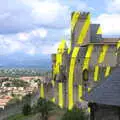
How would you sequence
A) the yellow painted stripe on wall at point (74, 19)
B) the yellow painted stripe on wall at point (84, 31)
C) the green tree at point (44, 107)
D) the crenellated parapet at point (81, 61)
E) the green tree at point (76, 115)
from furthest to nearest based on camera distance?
the yellow painted stripe on wall at point (84, 31), the yellow painted stripe on wall at point (74, 19), the green tree at point (44, 107), the crenellated parapet at point (81, 61), the green tree at point (76, 115)

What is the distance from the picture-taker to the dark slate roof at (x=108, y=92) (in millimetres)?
10695

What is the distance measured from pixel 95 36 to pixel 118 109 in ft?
101

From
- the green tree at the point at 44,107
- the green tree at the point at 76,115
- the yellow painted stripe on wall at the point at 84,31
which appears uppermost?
the yellow painted stripe on wall at the point at 84,31

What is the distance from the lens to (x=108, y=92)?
1092 cm

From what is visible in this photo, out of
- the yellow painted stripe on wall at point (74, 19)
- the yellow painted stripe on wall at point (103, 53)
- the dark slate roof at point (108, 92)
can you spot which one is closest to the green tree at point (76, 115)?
the yellow painted stripe on wall at point (103, 53)

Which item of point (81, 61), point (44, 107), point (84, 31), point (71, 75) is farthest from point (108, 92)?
point (84, 31)

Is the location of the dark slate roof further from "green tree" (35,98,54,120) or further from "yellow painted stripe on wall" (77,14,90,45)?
"yellow painted stripe on wall" (77,14,90,45)

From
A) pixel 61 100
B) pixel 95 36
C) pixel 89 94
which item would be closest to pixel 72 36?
pixel 95 36

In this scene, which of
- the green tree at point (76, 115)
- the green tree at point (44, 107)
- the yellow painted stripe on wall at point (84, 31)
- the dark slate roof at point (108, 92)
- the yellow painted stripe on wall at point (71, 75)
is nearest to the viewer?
the dark slate roof at point (108, 92)

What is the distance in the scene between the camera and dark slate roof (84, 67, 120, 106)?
10.7 m

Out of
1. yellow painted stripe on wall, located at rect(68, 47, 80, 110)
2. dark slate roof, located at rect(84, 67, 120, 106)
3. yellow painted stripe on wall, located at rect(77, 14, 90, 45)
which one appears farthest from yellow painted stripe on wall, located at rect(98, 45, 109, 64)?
dark slate roof, located at rect(84, 67, 120, 106)

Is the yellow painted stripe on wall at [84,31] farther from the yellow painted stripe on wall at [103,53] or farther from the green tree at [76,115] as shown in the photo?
the green tree at [76,115]

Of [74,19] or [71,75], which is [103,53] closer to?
[71,75]

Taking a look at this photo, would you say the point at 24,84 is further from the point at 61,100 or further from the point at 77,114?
the point at 77,114
